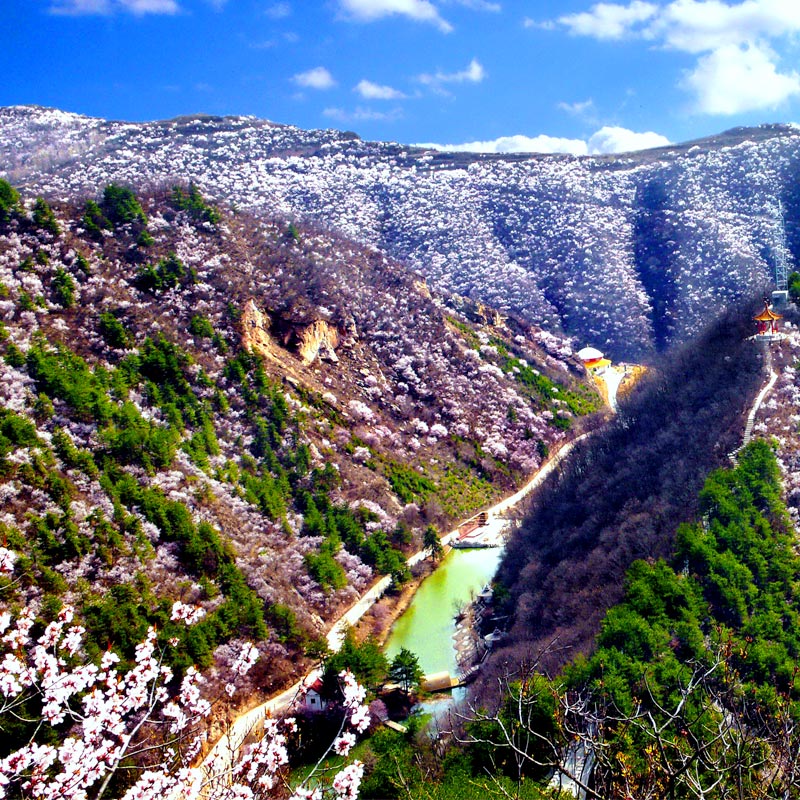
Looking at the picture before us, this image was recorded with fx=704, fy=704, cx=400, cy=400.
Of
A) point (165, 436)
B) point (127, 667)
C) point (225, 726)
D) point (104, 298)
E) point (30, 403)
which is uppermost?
point (104, 298)

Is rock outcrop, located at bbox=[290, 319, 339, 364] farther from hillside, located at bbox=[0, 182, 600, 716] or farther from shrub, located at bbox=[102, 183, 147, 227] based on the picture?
shrub, located at bbox=[102, 183, 147, 227]

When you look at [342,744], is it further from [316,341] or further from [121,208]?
[121,208]

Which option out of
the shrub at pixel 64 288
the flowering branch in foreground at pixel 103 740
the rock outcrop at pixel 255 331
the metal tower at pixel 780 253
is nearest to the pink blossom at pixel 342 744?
the flowering branch in foreground at pixel 103 740

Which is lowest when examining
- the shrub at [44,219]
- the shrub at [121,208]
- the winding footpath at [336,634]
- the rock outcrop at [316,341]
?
the winding footpath at [336,634]

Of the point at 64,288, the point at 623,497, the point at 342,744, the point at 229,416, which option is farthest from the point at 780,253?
the point at 342,744

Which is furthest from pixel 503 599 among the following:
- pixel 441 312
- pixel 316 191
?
pixel 316 191

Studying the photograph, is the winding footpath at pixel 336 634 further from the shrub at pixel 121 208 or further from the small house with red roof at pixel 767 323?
the shrub at pixel 121 208

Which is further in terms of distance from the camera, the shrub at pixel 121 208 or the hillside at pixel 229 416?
the shrub at pixel 121 208

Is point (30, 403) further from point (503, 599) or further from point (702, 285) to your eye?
point (702, 285)
